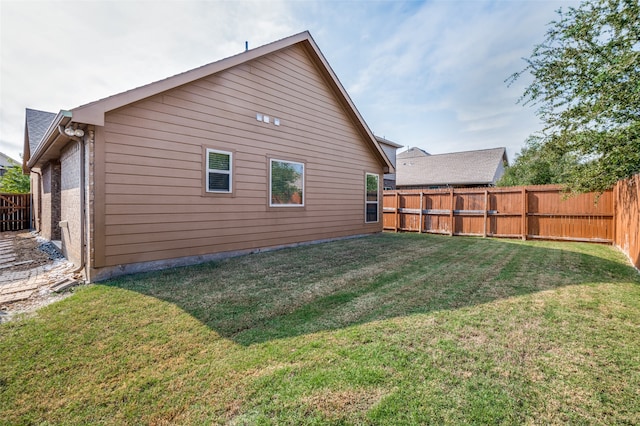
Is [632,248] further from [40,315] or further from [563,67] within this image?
[40,315]

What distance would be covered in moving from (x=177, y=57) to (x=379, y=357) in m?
9.96

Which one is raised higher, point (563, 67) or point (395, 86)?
point (395, 86)

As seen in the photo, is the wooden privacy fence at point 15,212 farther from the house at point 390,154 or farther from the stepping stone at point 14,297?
the house at point 390,154

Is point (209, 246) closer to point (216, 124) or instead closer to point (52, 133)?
point (216, 124)

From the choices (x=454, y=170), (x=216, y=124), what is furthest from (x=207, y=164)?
(x=454, y=170)

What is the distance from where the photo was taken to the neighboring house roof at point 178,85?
179 inches

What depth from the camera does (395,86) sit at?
42.3ft

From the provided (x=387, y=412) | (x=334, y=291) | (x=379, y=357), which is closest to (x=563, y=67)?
(x=334, y=291)

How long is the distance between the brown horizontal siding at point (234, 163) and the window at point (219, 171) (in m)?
0.16

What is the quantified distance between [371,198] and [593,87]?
23.3ft

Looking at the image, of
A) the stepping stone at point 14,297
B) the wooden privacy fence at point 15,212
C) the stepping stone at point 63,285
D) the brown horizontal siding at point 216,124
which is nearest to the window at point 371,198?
the brown horizontal siding at point 216,124

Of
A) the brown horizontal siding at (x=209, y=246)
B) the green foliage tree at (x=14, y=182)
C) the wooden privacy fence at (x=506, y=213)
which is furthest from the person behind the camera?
the green foliage tree at (x=14, y=182)

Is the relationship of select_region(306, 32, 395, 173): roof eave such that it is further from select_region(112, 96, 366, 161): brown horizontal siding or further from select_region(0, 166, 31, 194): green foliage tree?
select_region(0, 166, 31, 194): green foliage tree

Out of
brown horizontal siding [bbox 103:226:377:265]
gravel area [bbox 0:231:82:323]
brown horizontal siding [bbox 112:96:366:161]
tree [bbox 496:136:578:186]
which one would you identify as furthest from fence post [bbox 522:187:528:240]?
→ gravel area [bbox 0:231:82:323]
